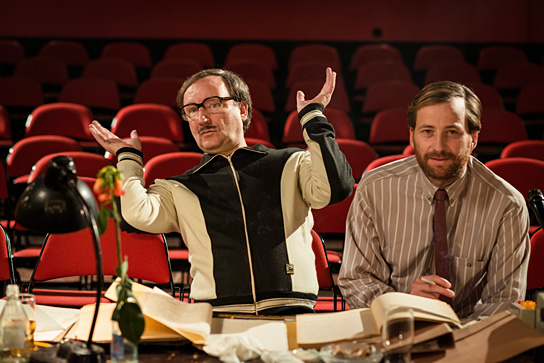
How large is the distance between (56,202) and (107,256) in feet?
4.55

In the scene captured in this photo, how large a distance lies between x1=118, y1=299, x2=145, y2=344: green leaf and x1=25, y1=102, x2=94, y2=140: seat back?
13.1 ft

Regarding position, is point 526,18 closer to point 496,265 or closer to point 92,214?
point 496,265

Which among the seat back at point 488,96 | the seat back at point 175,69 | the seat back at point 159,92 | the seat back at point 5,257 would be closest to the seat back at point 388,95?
the seat back at point 488,96

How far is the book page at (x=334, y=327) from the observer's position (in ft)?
4.73

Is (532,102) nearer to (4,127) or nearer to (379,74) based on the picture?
(379,74)

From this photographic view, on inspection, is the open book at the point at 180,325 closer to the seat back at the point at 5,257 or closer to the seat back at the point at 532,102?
the seat back at the point at 5,257

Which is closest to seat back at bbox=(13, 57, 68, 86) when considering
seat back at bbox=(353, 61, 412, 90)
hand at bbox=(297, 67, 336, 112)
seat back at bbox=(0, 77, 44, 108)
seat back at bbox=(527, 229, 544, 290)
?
seat back at bbox=(0, 77, 44, 108)

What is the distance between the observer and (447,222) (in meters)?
2.08

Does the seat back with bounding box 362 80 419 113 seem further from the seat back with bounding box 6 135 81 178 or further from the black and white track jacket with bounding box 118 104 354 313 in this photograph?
the black and white track jacket with bounding box 118 104 354 313

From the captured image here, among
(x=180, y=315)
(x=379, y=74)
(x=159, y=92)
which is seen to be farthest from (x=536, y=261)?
(x=379, y=74)

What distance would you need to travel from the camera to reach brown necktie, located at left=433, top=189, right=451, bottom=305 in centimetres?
199

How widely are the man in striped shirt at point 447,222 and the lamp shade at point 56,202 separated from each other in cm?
99

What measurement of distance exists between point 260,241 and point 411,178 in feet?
1.80

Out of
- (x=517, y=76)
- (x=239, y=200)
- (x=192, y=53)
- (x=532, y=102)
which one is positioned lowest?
(x=239, y=200)
